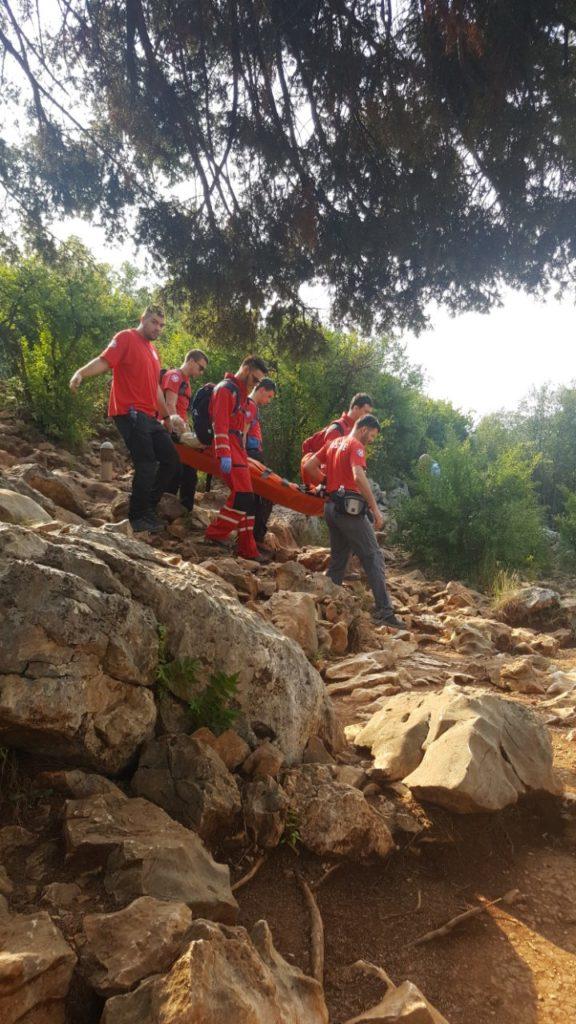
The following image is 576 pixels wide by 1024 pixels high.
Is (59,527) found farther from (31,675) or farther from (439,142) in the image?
(439,142)

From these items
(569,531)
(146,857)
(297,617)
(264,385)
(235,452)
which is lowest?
(146,857)

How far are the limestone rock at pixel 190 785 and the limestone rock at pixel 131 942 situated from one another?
1.72ft

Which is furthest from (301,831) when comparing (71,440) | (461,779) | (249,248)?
(71,440)

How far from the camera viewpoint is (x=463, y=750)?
2.53m

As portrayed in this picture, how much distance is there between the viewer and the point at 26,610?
2.03 m

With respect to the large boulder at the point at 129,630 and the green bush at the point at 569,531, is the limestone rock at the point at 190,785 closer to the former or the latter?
the large boulder at the point at 129,630

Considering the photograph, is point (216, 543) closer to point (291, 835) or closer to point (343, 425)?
point (343, 425)

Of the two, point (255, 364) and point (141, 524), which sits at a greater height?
point (255, 364)

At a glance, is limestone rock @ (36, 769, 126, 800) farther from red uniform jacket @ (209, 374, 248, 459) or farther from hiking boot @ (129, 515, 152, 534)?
red uniform jacket @ (209, 374, 248, 459)

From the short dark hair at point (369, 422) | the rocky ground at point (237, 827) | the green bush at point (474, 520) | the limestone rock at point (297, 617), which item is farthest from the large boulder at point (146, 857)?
the green bush at point (474, 520)

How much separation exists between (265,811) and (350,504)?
454 centimetres

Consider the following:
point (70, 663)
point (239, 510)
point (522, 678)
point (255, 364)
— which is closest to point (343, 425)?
point (255, 364)

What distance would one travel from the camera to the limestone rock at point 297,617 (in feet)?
14.4

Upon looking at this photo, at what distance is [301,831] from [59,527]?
1.62 metres
